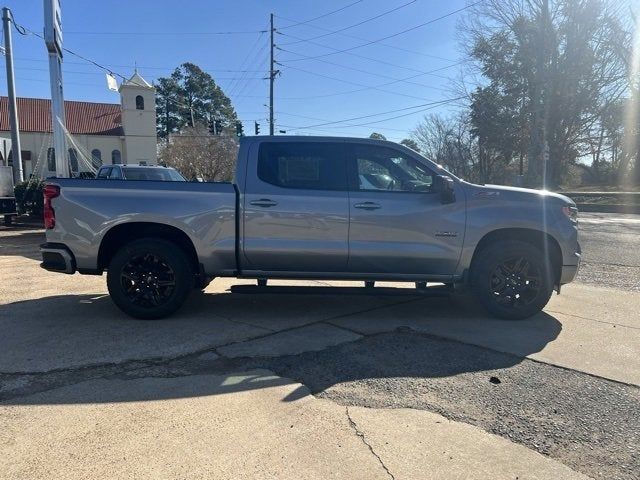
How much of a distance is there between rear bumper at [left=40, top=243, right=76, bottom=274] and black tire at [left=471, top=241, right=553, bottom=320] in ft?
14.8

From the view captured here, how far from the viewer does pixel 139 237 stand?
217 inches

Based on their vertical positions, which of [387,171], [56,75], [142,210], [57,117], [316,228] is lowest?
[316,228]

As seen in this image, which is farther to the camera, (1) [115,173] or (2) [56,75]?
(1) [115,173]

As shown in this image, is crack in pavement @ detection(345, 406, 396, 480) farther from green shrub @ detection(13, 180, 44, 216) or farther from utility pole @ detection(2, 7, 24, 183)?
utility pole @ detection(2, 7, 24, 183)

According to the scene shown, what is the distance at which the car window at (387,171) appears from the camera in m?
5.48

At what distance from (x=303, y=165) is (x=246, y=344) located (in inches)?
82.5

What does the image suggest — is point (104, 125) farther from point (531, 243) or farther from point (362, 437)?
point (362, 437)

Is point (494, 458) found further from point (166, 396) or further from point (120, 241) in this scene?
point (120, 241)

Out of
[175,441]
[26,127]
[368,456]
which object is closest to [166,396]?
[175,441]

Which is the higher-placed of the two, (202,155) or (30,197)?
(202,155)

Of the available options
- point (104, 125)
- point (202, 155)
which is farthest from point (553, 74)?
point (104, 125)

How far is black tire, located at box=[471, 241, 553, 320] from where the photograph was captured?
17.8 feet

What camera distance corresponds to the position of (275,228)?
17.5ft

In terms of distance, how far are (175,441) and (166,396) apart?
2.21 ft
